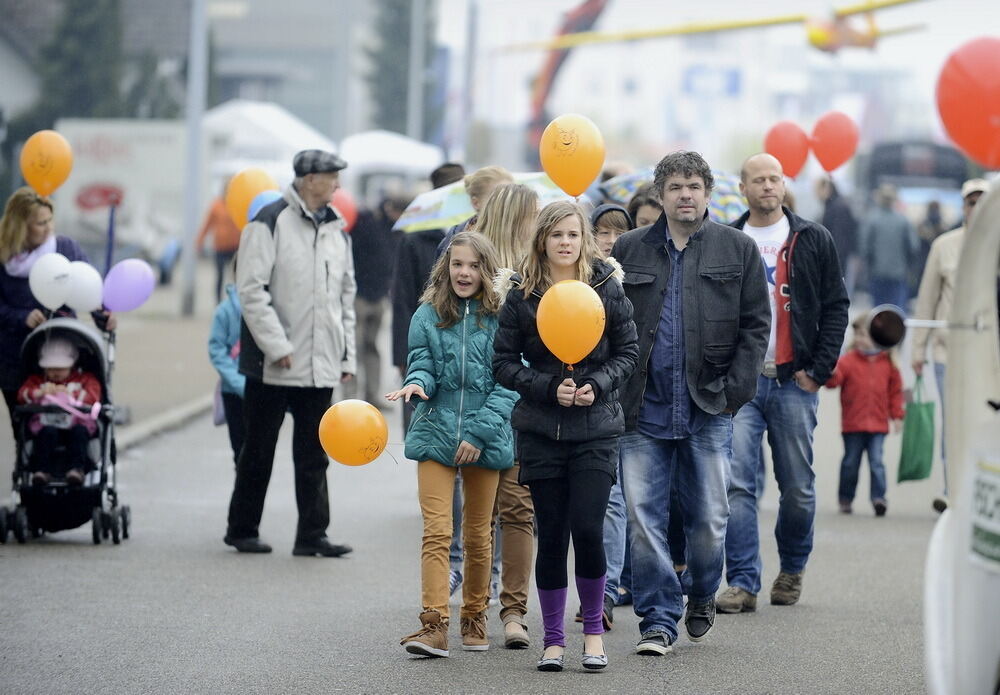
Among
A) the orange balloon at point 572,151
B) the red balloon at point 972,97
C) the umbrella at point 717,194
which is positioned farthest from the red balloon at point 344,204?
the red balloon at point 972,97

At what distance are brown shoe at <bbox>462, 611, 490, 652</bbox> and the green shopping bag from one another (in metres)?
4.61

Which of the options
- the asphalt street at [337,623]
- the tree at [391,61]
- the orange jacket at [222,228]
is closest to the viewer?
the asphalt street at [337,623]

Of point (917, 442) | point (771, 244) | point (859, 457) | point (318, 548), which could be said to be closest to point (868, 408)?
point (859, 457)

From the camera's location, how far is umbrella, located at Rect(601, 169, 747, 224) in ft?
33.9

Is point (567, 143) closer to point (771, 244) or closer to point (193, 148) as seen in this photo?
point (771, 244)

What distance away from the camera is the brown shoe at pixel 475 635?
7.46 meters

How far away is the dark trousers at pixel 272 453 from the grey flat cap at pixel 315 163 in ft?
3.75

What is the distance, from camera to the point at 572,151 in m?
8.80

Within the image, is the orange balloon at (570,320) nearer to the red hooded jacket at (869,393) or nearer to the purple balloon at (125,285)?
the purple balloon at (125,285)

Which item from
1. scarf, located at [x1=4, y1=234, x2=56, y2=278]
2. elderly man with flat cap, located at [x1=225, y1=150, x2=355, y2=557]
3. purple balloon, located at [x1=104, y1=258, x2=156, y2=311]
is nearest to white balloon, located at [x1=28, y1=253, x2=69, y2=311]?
scarf, located at [x1=4, y1=234, x2=56, y2=278]

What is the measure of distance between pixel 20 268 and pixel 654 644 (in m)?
4.55

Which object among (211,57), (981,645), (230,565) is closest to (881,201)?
(230,565)

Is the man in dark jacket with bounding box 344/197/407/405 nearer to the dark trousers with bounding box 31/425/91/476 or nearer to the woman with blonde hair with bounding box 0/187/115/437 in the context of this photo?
the woman with blonde hair with bounding box 0/187/115/437

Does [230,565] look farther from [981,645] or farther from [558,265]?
[981,645]
